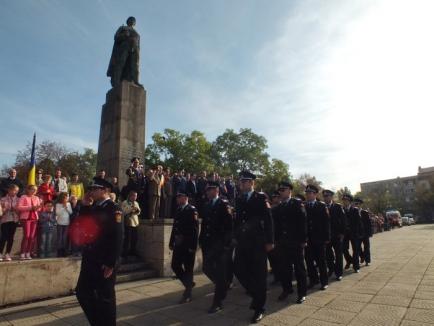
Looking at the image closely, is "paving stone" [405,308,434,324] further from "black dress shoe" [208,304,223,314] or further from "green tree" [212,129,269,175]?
"green tree" [212,129,269,175]

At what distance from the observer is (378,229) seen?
1364 inches

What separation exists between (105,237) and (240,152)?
53166 millimetres

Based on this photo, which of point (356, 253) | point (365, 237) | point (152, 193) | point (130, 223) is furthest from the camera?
point (365, 237)

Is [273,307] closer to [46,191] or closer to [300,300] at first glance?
[300,300]

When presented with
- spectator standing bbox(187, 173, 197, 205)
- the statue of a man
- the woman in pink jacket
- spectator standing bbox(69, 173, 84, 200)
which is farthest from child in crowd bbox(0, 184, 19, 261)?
the statue of a man

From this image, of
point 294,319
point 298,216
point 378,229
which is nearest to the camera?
point 294,319

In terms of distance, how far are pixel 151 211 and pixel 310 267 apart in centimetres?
508

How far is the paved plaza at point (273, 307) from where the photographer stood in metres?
4.68

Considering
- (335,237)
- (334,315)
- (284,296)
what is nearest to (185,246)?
(284,296)

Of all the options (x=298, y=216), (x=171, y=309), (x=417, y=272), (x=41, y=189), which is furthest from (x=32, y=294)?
(x=417, y=272)

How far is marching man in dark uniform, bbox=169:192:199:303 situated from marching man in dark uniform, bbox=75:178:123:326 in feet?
7.59

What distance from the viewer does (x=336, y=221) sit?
831 cm

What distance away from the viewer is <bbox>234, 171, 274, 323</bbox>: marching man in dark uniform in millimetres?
4918

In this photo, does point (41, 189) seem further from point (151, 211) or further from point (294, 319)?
point (294, 319)
